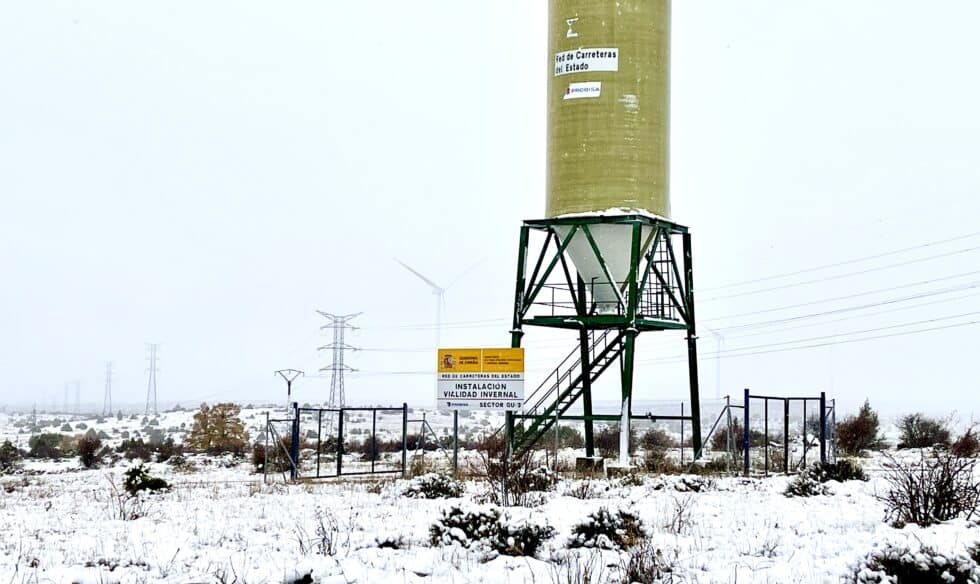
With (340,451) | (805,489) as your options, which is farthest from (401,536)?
(340,451)

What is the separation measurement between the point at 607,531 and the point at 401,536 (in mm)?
2838

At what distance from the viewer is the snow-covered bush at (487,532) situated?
15047 millimetres

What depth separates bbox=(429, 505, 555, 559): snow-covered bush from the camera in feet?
49.4

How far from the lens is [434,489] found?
22.6 meters

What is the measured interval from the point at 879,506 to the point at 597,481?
759 cm

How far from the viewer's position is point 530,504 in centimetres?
1911

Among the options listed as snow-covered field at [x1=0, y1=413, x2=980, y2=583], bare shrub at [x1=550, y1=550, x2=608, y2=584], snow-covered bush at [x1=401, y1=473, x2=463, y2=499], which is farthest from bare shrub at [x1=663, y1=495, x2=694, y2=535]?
snow-covered bush at [x1=401, y1=473, x2=463, y2=499]

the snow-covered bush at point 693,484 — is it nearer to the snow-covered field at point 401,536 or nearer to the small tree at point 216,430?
the snow-covered field at point 401,536

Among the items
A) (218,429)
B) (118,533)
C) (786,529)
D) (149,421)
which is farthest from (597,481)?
(149,421)

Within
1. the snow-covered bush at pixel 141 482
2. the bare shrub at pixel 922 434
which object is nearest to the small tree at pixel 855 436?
the bare shrub at pixel 922 434

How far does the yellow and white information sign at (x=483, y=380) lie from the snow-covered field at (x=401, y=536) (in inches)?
252

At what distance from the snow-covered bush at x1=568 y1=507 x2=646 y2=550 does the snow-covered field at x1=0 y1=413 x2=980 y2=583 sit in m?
0.21

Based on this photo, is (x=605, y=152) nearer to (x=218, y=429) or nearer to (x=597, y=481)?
(x=597, y=481)

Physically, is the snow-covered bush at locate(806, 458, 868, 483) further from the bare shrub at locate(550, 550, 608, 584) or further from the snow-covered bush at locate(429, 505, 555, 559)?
the bare shrub at locate(550, 550, 608, 584)
